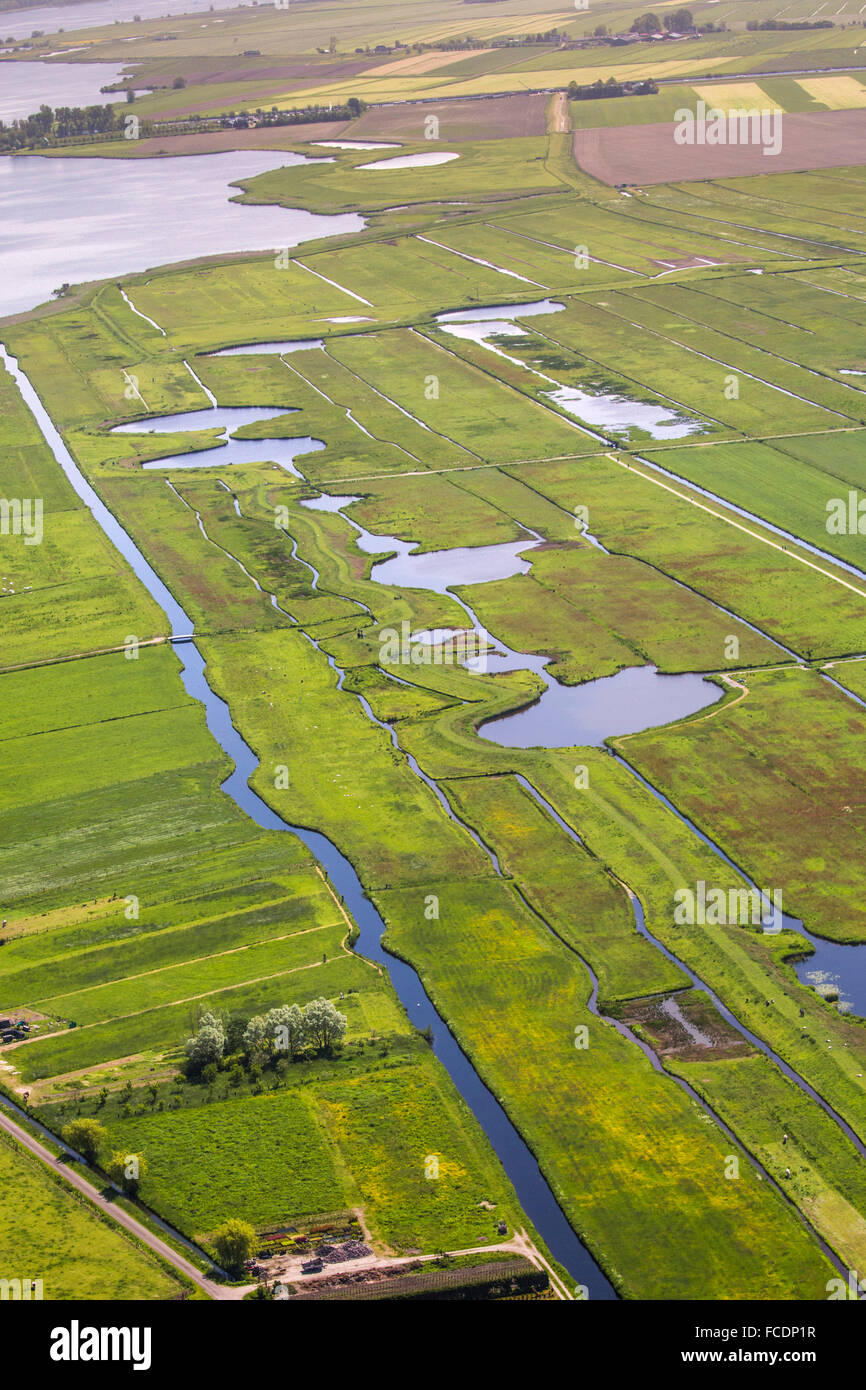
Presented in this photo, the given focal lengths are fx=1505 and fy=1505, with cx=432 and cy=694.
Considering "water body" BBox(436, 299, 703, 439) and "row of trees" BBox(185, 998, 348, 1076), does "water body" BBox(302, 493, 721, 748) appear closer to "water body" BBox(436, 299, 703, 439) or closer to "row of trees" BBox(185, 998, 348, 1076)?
"row of trees" BBox(185, 998, 348, 1076)

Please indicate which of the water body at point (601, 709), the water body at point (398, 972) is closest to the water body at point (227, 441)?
the water body at point (398, 972)

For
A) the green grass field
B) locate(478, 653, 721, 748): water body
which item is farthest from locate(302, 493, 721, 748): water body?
the green grass field

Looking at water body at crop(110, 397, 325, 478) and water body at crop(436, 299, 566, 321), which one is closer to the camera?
water body at crop(110, 397, 325, 478)

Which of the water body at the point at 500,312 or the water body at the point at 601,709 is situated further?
the water body at the point at 500,312

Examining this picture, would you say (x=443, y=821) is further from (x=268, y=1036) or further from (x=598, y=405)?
(x=598, y=405)

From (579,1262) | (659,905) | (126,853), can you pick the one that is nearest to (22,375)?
(126,853)

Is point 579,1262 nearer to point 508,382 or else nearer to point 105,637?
point 105,637

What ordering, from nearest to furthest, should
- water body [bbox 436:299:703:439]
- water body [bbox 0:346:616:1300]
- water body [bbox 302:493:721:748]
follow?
water body [bbox 0:346:616:1300] < water body [bbox 302:493:721:748] < water body [bbox 436:299:703:439]

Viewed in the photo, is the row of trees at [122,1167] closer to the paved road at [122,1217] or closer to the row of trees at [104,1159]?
the row of trees at [104,1159]
